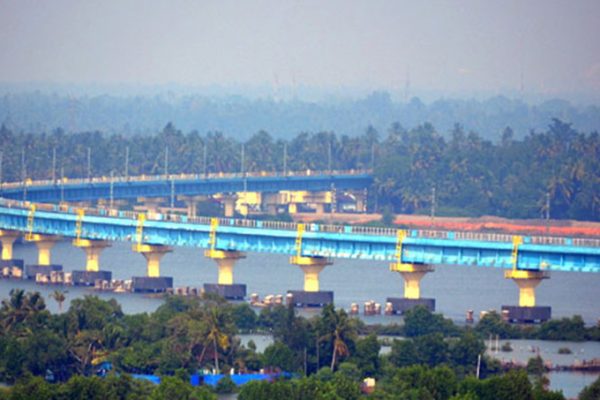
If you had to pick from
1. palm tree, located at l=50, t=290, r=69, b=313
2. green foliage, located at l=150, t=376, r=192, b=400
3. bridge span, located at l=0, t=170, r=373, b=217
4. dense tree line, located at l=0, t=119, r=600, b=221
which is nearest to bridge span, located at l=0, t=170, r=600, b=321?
palm tree, located at l=50, t=290, r=69, b=313

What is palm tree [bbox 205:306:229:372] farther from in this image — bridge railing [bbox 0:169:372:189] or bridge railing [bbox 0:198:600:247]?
bridge railing [bbox 0:169:372:189]

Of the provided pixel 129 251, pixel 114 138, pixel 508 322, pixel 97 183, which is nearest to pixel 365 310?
pixel 508 322

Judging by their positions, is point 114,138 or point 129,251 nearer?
point 129,251

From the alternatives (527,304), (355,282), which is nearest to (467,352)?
(527,304)

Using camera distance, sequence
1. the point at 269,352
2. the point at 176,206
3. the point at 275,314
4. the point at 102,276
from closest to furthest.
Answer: the point at 269,352, the point at 275,314, the point at 102,276, the point at 176,206

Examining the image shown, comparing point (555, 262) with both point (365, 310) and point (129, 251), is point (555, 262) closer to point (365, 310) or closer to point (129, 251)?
point (365, 310)

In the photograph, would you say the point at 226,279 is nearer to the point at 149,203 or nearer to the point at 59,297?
the point at 59,297

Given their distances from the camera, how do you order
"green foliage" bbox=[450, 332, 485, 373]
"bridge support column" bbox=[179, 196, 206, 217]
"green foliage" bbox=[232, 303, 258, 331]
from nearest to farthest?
"green foliage" bbox=[450, 332, 485, 373]
"green foliage" bbox=[232, 303, 258, 331]
"bridge support column" bbox=[179, 196, 206, 217]

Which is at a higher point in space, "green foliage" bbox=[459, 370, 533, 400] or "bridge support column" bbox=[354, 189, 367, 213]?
"bridge support column" bbox=[354, 189, 367, 213]
